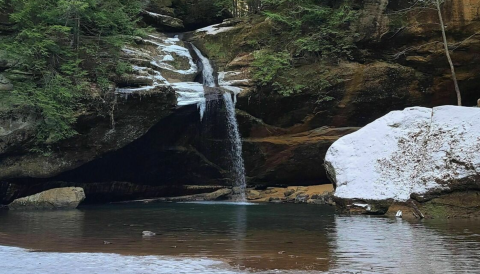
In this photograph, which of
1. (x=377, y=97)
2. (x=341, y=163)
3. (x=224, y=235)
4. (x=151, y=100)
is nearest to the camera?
(x=224, y=235)

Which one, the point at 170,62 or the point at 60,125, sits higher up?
the point at 170,62

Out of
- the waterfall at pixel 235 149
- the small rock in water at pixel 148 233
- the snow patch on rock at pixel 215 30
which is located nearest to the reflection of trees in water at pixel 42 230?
the small rock in water at pixel 148 233

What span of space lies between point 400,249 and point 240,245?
2922 millimetres

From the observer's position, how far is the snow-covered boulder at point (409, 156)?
1452 centimetres

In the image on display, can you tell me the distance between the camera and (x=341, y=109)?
2286cm

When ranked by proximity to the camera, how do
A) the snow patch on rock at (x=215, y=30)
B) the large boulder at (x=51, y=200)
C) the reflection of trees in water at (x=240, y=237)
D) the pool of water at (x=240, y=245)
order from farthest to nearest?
1. the snow patch on rock at (x=215, y=30)
2. the large boulder at (x=51, y=200)
3. the reflection of trees in water at (x=240, y=237)
4. the pool of water at (x=240, y=245)

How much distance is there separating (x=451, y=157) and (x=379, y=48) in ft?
30.5

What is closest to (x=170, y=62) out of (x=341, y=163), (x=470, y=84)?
(x=341, y=163)

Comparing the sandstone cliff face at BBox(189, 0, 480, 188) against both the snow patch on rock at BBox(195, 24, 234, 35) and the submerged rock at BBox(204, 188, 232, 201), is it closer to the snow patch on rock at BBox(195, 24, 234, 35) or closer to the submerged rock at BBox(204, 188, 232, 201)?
the submerged rock at BBox(204, 188, 232, 201)

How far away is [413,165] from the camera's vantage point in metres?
15.4

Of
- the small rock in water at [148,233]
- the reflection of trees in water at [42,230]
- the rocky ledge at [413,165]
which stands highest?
the rocky ledge at [413,165]

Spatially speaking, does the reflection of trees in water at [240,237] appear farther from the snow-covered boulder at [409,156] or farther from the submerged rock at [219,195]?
the submerged rock at [219,195]

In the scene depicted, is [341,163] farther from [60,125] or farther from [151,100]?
[60,125]

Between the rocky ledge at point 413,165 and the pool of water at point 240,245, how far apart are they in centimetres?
125
